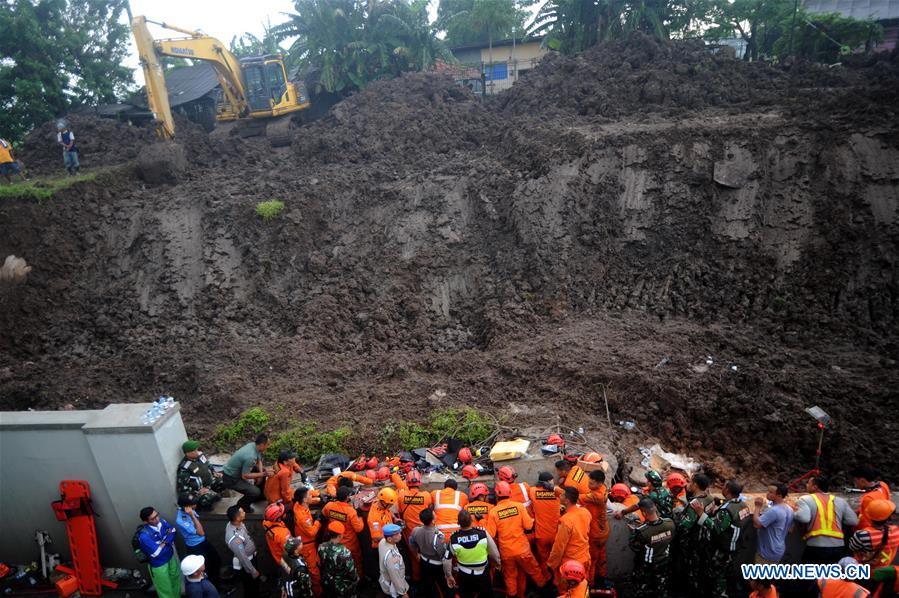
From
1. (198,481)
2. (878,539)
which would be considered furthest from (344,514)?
(878,539)

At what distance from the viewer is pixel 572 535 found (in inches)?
199

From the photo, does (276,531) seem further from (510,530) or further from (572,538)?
(572,538)

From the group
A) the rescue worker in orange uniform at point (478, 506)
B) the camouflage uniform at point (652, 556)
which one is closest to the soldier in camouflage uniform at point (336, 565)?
the rescue worker in orange uniform at point (478, 506)

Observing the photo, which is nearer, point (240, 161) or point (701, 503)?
point (701, 503)

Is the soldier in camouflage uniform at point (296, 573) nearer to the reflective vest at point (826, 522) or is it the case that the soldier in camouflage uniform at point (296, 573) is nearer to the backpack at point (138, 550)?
the backpack at point (138, 550)

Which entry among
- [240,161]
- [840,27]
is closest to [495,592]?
[240,161]

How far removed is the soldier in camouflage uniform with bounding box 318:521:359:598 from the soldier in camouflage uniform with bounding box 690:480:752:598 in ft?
10.9

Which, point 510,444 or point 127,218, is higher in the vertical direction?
point 127,218

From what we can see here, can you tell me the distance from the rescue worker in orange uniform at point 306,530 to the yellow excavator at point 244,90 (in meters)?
14.4

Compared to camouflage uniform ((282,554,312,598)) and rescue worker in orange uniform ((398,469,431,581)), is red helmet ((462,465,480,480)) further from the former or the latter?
camouflage uniform ((282,554,312,598))

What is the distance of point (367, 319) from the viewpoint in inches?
453

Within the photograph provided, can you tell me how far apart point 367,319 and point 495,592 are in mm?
6652

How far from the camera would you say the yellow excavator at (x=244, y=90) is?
15.9m

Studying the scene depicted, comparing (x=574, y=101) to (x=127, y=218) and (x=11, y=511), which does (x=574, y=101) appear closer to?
(x=127, y=218)
